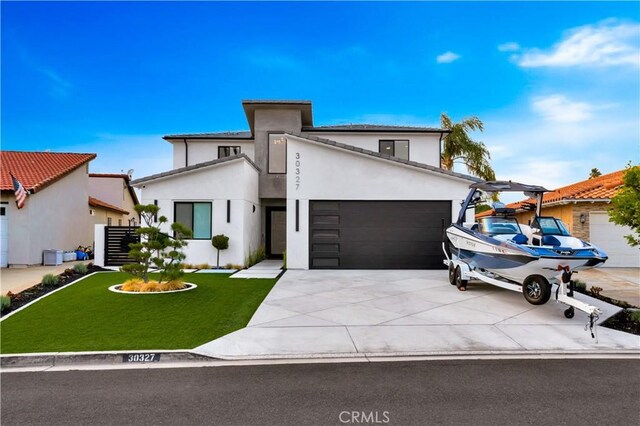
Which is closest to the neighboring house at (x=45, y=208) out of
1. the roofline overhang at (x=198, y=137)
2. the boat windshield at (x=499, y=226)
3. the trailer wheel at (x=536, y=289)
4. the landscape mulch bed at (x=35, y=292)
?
the roofline overhang at (x=198, y=137)

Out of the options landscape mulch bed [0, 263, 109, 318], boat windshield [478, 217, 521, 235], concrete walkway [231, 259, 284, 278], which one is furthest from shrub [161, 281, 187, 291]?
boat windshield [478, 217, 521, 235]

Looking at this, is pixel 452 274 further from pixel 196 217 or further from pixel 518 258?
pixel 196 217

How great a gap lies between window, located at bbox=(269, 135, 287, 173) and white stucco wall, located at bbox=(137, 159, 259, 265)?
284cm

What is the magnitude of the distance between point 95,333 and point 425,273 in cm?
1034

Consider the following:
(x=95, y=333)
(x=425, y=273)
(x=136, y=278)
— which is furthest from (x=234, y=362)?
(x=425, y=273)

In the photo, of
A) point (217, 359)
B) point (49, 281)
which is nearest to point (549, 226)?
point (217, 359)

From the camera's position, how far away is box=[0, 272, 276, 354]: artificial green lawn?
552 cm

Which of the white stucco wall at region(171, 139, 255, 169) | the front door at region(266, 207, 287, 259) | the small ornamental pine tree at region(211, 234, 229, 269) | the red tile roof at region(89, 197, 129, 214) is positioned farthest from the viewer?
the red tile roof at region(89, 197, 129, 214)

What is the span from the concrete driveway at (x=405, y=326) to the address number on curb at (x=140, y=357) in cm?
57

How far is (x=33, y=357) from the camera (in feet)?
16.4

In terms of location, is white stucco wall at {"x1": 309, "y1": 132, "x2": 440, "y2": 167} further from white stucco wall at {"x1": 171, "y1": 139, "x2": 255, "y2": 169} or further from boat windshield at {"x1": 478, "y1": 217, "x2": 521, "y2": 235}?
boat windshield at {"x1": 478, "y1": 217, "x2": 521, "y2": 235}

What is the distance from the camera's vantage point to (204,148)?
19422 mm

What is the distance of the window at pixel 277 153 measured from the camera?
17.1 metres

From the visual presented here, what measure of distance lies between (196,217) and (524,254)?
1163cm
